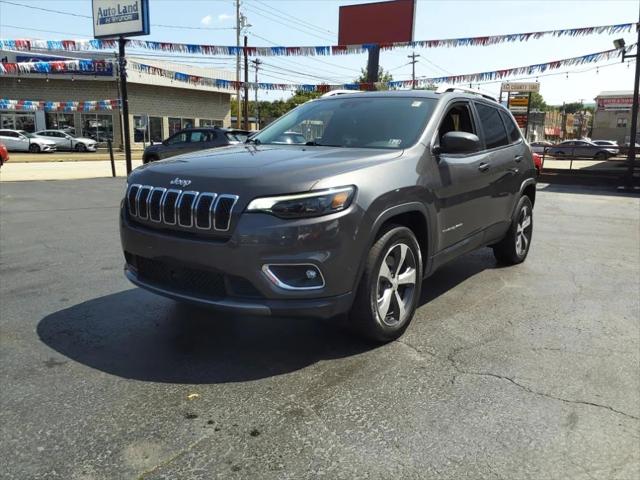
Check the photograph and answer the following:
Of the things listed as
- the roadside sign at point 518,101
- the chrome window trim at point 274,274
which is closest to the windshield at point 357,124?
the chrome window trim at point 274,274

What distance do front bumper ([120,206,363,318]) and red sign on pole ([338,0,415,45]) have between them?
18150 millimetres

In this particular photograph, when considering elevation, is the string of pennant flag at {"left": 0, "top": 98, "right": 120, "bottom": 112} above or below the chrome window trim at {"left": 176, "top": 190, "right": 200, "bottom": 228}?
above

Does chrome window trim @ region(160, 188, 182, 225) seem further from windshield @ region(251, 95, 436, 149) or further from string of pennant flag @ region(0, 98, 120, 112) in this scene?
string of pennant flag @ region(0, 98, 120, 112)

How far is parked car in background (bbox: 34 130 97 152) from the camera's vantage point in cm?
3453

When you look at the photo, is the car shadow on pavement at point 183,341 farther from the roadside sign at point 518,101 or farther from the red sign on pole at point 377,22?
the roadside sign at point 518,101

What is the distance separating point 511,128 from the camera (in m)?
5.98

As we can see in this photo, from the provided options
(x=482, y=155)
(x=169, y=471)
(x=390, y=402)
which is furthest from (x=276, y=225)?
(x=482, y=155)

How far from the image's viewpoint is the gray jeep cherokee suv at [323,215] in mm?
3139

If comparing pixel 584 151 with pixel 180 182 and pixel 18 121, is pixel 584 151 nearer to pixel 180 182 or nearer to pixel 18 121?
pixel 18 121

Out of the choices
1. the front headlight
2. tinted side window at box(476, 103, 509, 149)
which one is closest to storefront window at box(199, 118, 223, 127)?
tinted side window at box(476, 103, 509, 149)

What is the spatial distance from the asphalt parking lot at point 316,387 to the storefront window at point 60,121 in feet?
131

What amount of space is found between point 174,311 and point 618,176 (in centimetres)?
1745

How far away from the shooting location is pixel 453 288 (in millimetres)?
5250

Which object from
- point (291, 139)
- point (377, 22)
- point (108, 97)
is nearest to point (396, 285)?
point (291, 139)
